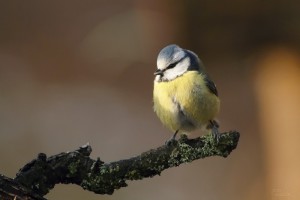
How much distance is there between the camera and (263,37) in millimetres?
2824

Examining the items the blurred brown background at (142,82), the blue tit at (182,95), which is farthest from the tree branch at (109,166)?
the blurred brown background at (142,82)

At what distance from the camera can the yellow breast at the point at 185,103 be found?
1412mm

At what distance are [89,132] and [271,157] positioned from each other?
0.76 m

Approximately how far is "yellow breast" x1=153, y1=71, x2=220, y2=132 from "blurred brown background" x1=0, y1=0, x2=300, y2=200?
1292 millimetres

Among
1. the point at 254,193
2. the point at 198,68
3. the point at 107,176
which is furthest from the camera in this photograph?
the point at 254,193

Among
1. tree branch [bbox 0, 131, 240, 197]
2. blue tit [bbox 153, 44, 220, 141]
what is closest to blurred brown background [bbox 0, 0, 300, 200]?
blue tit [bbox 153, 44, 220, 141]

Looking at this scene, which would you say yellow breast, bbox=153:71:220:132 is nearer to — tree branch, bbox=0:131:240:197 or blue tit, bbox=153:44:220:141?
blue tit, bbox=153:44:220:141

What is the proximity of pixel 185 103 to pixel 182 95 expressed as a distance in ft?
0.06

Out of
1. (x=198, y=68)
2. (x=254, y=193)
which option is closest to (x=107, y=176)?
(x=198, y=68)

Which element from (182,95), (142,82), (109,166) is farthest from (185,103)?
(142,82)

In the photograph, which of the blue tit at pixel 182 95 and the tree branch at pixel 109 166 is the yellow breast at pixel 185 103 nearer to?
the blue tit at pixel 182 95

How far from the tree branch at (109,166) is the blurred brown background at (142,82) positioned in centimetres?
184

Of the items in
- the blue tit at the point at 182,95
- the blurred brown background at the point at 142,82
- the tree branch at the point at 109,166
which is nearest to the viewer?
the tree branch at the point at 109,166

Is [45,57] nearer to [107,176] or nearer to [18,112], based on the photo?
[18,112]
